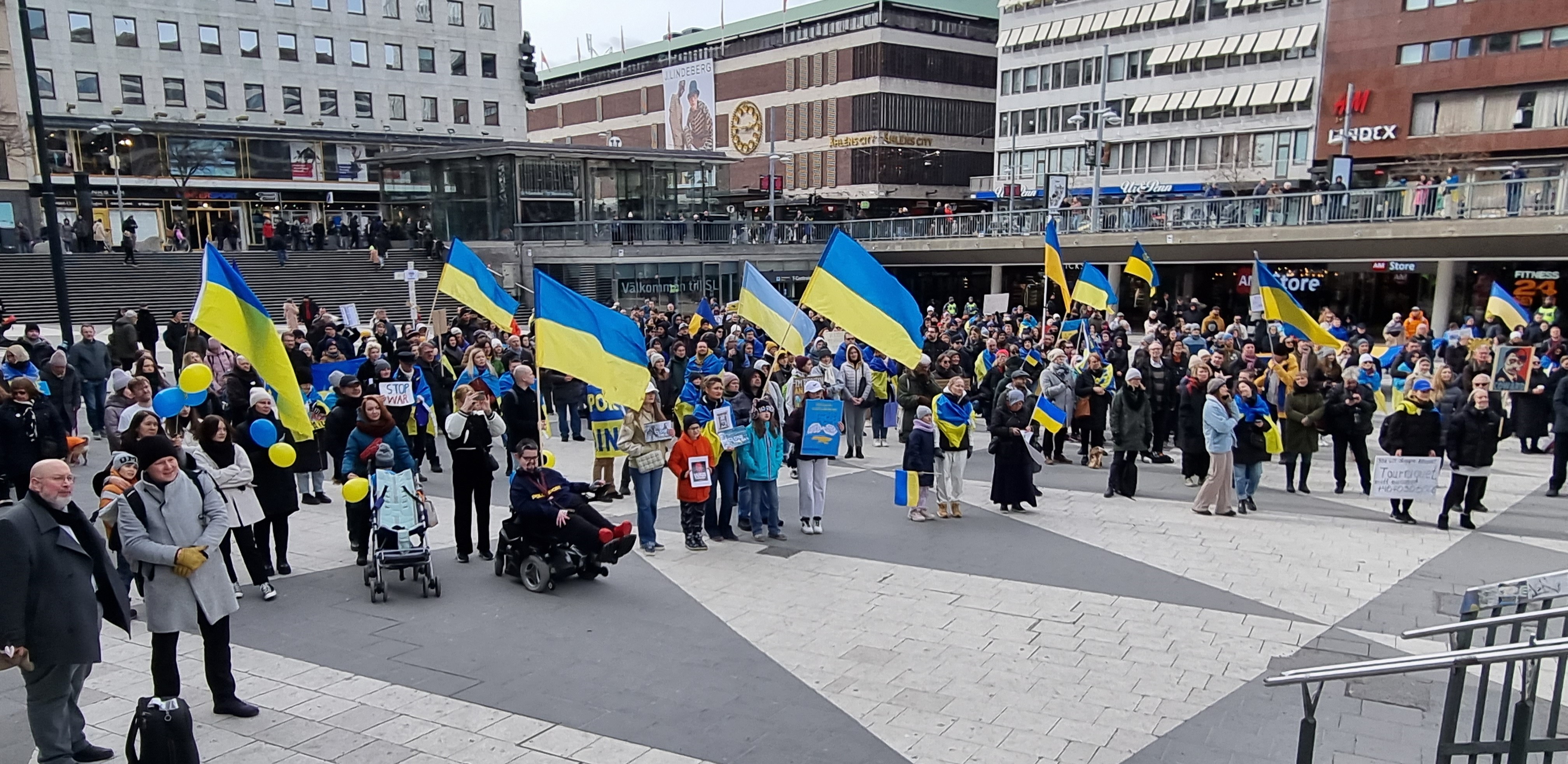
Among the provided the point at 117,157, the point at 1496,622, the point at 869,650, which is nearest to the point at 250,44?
the point at 117,157

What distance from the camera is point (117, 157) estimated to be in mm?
46188

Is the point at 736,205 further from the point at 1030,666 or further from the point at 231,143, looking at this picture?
the point at 1030,666

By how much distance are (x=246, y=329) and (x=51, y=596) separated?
14.1 feet

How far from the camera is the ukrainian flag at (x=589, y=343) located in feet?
32.3

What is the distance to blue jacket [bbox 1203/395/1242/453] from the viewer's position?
1201 centimetres

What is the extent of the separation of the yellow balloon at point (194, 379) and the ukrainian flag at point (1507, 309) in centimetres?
2085

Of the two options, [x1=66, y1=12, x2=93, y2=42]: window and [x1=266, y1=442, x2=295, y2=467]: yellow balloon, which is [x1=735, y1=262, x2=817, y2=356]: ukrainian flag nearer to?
[x1=266, y1=442, x2=295, y2=467]: yellow balloon

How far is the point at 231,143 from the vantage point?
49531 mm

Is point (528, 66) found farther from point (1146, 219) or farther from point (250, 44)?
point (250, 44)

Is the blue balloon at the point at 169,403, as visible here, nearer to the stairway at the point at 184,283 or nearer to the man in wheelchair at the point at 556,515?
the man in wheelchair at the point at 556,515

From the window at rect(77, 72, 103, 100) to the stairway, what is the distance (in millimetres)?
13956

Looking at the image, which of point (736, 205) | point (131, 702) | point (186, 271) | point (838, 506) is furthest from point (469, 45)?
point (131, 702)

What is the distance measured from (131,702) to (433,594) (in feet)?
8.46

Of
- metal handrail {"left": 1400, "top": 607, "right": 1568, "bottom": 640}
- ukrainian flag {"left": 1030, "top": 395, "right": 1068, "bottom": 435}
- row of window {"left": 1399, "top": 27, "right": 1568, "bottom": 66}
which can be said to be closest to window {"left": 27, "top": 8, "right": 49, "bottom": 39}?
ukrainian flag {"left": 1030, "top": 395, "right": 1068, "bottom": 435}
